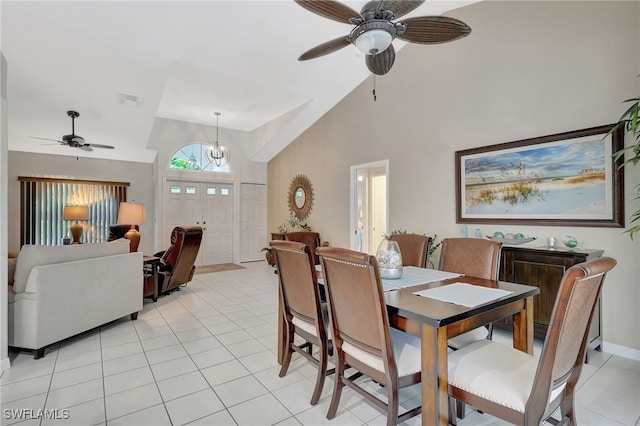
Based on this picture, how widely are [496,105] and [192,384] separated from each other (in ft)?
13.1

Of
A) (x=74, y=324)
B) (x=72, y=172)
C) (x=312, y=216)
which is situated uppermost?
(x=72, y=172)

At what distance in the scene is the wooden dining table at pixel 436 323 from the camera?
144 cm

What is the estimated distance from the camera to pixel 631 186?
2709mm

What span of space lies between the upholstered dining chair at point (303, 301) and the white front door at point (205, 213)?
517cm

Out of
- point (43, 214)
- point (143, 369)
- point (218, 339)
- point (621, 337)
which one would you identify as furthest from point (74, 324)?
point (621, 337)

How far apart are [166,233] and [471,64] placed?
19.9 feet

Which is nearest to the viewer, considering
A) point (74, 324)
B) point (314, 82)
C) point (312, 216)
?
point (74, 324)

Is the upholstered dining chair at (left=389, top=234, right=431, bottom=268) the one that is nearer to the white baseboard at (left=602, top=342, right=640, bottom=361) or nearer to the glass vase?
the glass vase

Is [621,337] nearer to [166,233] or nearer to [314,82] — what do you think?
[314,82]

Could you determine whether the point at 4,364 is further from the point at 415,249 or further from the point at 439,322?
the point at 415,249

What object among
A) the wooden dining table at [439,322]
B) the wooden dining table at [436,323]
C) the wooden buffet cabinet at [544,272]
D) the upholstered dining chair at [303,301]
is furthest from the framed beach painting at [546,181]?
the upholstered dining chair at [303,301]

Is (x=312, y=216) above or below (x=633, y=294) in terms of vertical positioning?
above

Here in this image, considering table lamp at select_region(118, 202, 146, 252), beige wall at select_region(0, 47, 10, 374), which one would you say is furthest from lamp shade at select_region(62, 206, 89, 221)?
beige wall at select_region(0, 47, 10, 374)

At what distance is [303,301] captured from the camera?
6.85ft
